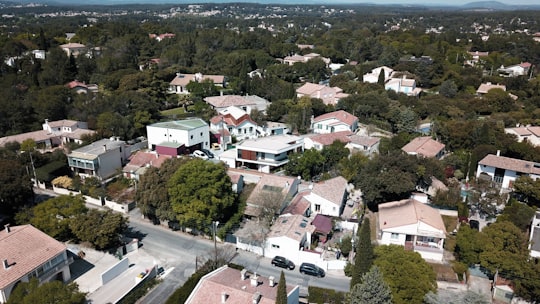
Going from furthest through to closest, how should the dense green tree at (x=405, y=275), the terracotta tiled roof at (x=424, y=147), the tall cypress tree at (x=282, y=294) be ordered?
the terracotta tiled roof at (x=424, y=147)
the dense green tree at (x=405, y=275)
the tall cypress tree at (x=282, y=294)

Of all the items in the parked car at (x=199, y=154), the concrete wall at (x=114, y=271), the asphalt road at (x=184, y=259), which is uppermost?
the parked car at (x=199, y=154)

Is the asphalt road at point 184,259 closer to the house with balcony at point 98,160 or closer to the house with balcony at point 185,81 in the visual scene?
the house with balcony at point 98,160

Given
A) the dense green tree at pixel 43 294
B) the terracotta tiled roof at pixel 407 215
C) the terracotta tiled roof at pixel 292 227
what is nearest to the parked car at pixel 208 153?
the terracotta tiled roof at pixel 292 227

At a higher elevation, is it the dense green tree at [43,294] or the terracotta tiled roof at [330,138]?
the dense green tree at [43,294]

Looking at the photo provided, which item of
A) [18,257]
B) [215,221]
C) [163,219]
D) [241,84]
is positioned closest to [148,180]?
A: [163,219]

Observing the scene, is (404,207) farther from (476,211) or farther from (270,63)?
(270,63)

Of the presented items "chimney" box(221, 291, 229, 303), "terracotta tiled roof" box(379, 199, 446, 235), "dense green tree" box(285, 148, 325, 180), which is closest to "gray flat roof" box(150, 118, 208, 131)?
"dense green tree" box(285, 148, 325, 180)

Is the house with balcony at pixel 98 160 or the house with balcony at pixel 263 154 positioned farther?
the house with balcony at pixel 263 154
